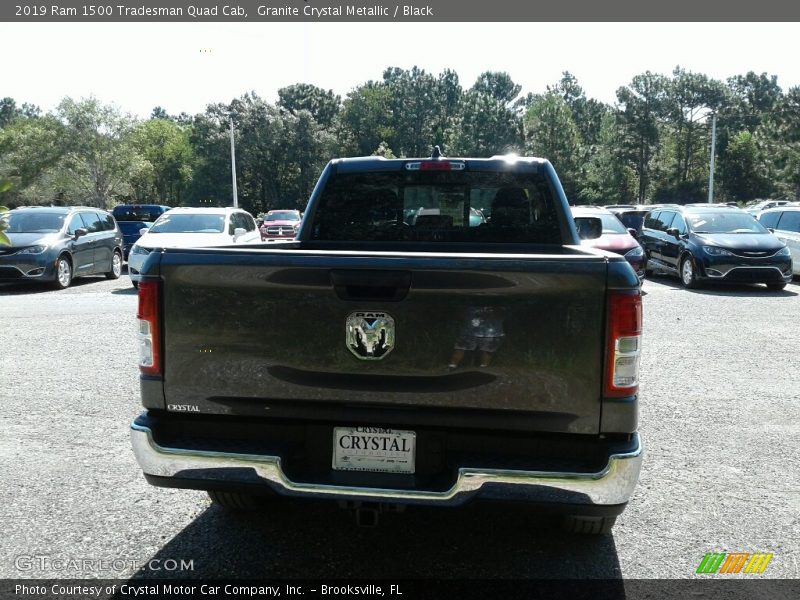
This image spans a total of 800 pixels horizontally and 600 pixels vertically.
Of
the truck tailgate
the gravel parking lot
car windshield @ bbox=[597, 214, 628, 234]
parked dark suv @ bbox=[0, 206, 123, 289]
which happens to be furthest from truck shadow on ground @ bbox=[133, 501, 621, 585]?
car windshield @ bbox=[597, 214, 628, 234]

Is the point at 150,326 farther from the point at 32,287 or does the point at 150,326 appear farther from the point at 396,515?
the point at 32,287

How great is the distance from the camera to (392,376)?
291cm

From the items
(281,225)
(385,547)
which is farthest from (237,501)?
(281,225)

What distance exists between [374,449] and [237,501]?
1.28 meters

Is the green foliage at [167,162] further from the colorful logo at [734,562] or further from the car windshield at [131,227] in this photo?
the colorful logo at [734,562]

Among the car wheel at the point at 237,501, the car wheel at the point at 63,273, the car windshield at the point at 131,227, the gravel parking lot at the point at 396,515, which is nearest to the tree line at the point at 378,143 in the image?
the car windshield at the point at 131,227

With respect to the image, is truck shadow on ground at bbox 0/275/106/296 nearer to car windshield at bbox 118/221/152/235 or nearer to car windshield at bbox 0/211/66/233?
car windshield at bbox 0/211/66/233

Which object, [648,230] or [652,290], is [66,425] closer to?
[652,290]

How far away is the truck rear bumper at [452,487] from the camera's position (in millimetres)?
2773

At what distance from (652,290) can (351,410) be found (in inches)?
539

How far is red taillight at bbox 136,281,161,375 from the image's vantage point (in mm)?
3061

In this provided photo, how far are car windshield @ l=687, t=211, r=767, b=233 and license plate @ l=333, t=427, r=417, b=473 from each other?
47.6 feet

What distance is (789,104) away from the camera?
227ft

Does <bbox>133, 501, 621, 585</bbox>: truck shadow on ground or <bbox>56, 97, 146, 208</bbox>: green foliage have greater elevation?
<bbox>56, 97, 146, 208</bbox>: green foliage
